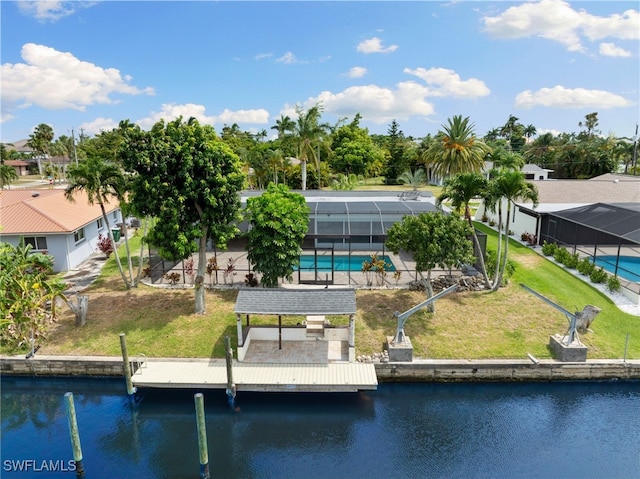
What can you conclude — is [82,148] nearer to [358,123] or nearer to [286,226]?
[358,123]

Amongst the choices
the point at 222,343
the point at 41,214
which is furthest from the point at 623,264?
the point at 41,214

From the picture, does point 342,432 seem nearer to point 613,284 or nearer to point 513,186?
point 513,186

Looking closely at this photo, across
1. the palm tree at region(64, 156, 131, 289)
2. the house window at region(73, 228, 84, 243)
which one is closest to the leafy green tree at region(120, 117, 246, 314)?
the palm tree at region(64, 156, 131, 289)

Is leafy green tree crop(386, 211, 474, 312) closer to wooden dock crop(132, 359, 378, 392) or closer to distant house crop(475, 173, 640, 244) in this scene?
wooden dock crop(132, 359, 378, 392)

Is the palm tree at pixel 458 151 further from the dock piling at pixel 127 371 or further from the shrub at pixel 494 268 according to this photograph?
the dock piling at pixel 127 371

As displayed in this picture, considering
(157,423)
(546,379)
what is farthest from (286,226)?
(546,379)

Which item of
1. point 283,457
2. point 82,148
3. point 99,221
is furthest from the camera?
point 82,148

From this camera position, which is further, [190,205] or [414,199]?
[414,199]
